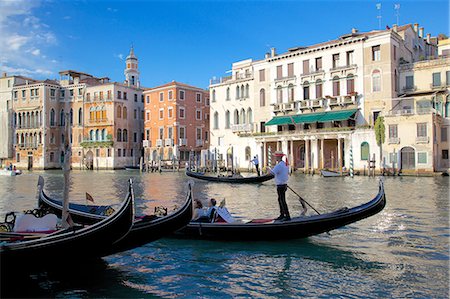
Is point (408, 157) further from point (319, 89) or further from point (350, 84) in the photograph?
point (319, 89)

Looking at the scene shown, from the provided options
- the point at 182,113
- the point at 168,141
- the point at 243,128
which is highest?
the point at 182,113

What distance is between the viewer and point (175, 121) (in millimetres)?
38750

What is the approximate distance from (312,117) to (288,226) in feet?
76.0

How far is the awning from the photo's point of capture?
90.2ft

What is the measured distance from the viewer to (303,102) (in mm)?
A: 30219

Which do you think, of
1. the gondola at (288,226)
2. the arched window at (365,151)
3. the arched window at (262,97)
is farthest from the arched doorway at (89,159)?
the gondola at (288,226)

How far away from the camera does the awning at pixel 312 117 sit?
27.5 m

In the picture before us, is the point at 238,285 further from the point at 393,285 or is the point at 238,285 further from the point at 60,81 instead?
the point at 60,81

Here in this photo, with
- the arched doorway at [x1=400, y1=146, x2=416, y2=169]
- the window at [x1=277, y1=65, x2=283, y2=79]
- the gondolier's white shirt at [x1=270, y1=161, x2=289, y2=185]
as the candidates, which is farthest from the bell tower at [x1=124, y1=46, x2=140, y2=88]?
the gondolier's white shirt at [x1=270, y1=161, x2=289, y2=185]

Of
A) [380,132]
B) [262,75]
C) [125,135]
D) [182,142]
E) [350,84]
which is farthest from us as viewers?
[125,135]

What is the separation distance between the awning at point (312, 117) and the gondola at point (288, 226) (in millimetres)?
21393

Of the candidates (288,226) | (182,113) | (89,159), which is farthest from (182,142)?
(288,226)

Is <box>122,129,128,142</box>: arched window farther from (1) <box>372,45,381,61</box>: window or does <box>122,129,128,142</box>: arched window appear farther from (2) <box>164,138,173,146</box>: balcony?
(1) <box>372,45,381,61</box>: window

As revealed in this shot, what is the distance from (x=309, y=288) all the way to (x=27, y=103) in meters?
45.8
